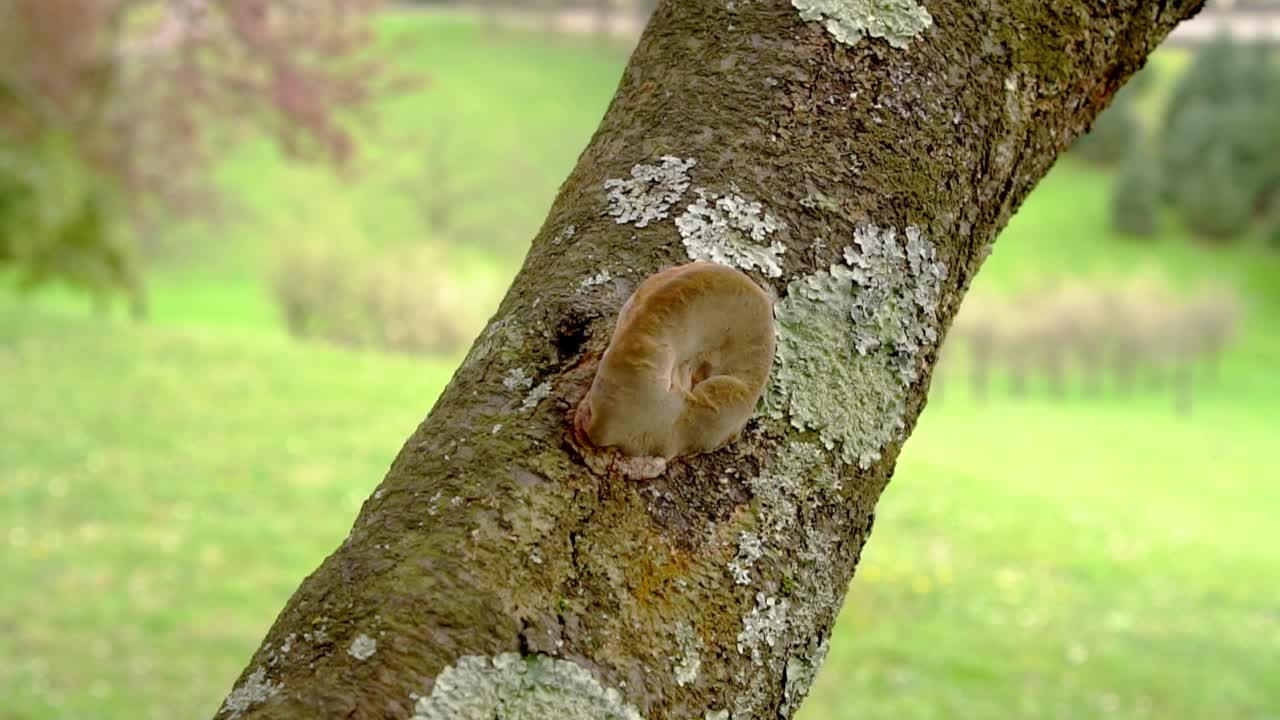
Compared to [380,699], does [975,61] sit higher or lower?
higher

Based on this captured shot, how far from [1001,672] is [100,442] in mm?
7711

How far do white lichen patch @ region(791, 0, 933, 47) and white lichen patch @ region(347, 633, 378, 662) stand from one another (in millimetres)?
623

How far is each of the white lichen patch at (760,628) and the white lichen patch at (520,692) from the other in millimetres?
114

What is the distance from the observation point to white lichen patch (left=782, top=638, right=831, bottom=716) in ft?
3.18

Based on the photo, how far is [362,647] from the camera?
838mm

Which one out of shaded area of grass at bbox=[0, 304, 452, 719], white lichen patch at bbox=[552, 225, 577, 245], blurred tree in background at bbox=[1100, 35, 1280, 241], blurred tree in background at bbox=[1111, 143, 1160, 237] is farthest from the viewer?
blurred tree in background at bbox=[1111, 143, 1160, 237]

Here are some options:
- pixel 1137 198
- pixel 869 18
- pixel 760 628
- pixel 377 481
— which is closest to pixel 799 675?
pixel 760 628

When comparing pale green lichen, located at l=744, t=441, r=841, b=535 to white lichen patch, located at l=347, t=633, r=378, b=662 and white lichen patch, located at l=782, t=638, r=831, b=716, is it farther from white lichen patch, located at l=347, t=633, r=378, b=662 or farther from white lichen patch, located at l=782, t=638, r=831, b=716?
white lichen patch, located at l=347, t=633, r=378, b=662

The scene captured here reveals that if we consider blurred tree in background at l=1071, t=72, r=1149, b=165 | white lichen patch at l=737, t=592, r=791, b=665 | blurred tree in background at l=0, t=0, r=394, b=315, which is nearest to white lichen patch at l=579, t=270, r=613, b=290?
white lichen patch at l=737, t=592, r=791, b=665

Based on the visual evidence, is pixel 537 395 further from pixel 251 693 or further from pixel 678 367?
pixel 251 693

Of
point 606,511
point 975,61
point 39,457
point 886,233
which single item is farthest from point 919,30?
point 39,457

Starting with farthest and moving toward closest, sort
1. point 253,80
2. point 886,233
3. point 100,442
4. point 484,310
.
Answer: point 484,310 < point 253,80 < point 100,442 < point 886,233

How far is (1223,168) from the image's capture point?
107ft

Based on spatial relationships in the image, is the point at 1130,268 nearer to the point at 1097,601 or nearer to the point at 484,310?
the point at 484,310
